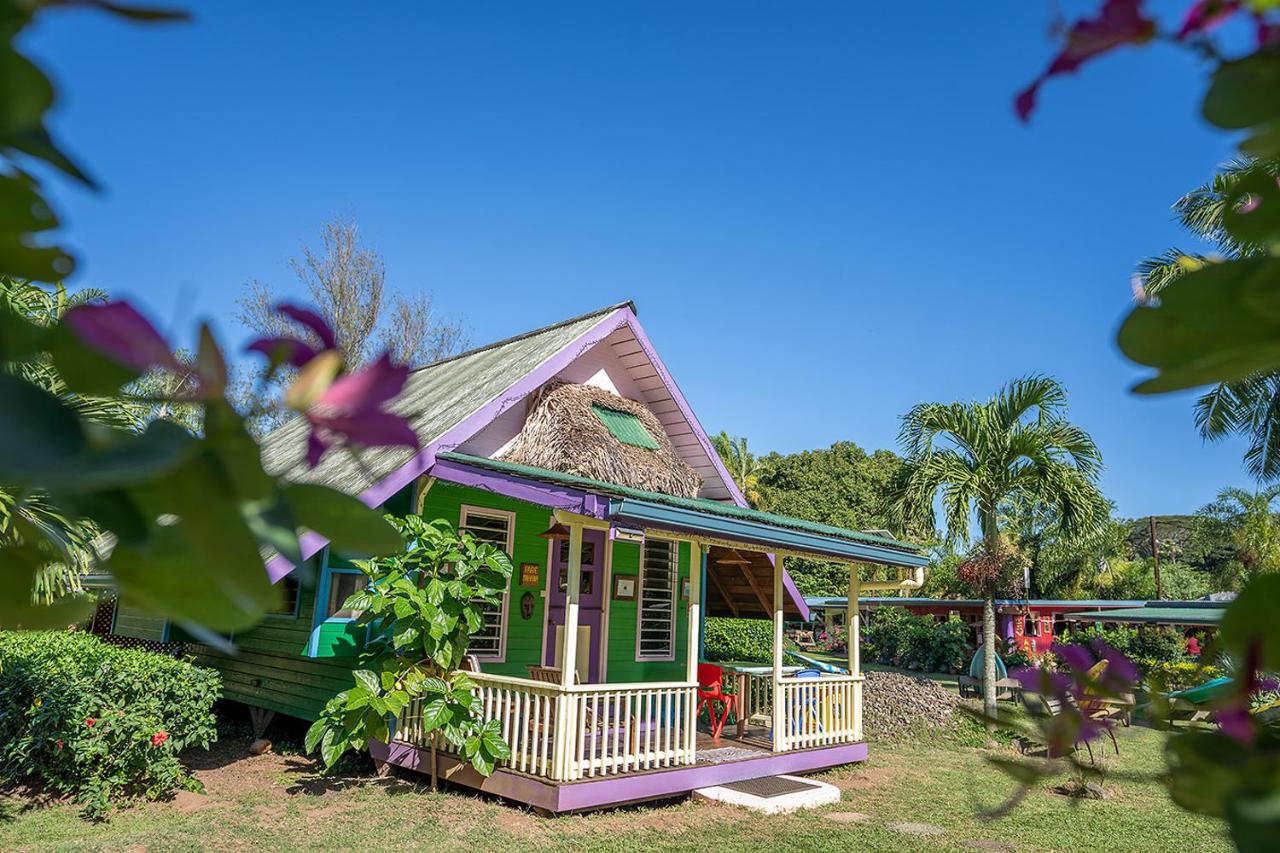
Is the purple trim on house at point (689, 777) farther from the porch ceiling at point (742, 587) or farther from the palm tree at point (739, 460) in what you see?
the palm tree at point (739, 460)

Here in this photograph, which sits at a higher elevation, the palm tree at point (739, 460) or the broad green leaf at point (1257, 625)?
the palm tree at point (739, 460)

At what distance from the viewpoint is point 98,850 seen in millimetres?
6023

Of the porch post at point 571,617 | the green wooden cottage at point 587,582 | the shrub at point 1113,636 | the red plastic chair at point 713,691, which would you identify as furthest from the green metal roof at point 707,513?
the shrub at point 1113,636

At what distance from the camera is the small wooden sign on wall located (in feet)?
32.8

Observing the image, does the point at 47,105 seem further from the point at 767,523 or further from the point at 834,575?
the point at 834,575

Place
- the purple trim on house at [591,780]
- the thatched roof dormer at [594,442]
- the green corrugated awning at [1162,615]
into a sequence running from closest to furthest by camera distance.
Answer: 1. the purple trim on house at [591,780]
2. the thatched roof dormer at [594,442]
3. the green corrugated awning at [1162,615]

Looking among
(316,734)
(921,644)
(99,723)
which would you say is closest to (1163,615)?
(921,644)

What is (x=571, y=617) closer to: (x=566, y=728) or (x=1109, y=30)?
(x=566, y=728)

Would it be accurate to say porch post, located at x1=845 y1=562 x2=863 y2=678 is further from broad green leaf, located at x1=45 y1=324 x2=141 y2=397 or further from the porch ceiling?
broad green leaf, located at x1=45 y1=324 x2=141 y2=397

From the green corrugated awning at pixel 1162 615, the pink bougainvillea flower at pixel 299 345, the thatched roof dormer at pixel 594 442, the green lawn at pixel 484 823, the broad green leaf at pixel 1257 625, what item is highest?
the thatched roof dormer at pixel 594 442

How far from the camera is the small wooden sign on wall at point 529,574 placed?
32.8 ft

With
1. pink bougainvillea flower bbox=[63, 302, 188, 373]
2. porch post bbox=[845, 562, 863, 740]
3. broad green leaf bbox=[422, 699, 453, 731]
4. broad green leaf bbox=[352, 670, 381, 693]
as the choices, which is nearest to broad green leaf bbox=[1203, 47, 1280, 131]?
pink bougainvillea flower bbox=[63, 302, 188, 373]

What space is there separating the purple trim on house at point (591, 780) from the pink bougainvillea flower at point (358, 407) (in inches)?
290

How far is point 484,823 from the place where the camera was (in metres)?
7.04
